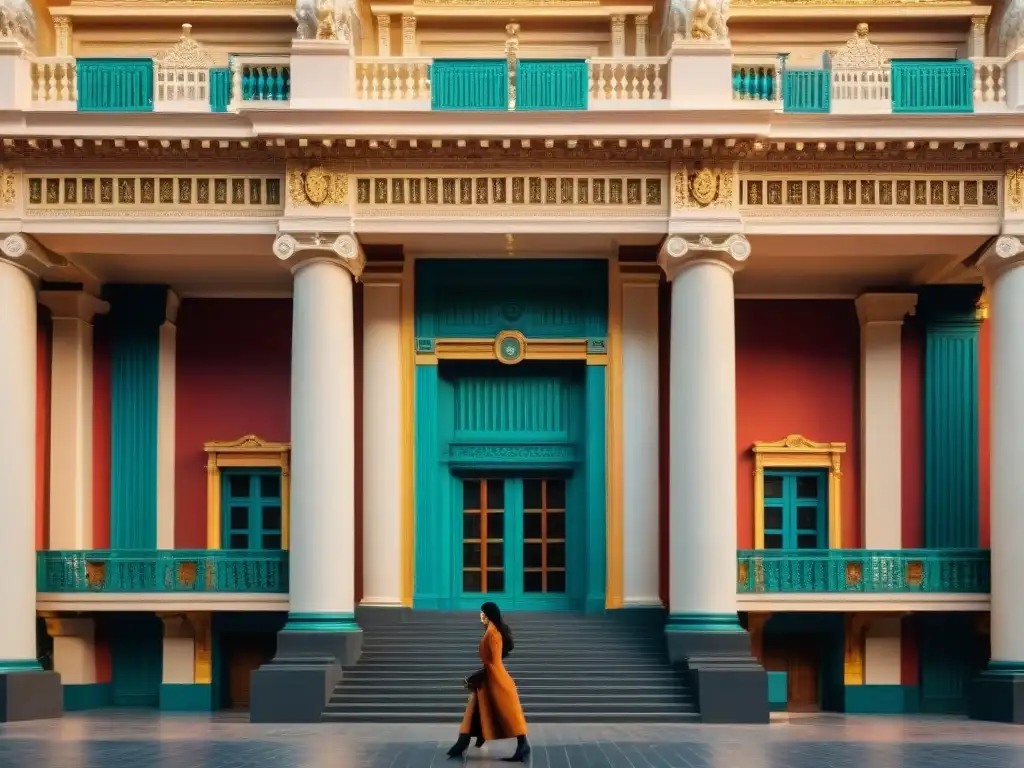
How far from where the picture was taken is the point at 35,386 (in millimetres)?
22703

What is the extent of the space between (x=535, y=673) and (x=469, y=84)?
327 inches

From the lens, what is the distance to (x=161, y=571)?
22844 millimetres

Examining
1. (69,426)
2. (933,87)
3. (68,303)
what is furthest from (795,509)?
(68,303)

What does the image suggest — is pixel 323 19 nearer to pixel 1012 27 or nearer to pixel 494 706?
pixel 1012 27

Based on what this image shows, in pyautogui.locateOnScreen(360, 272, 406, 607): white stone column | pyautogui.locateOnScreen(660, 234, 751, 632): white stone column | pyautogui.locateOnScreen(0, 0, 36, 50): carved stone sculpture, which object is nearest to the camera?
pyautogui.locateOnScreen(660, 234, 751, 632): white stone column

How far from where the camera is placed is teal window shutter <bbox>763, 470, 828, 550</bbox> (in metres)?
25.0

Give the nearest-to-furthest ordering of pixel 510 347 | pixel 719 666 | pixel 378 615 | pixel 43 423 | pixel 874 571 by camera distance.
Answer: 1. pixel 719 666
2. pixel 874 571
3. pixel 378 615
4. pixel 510 347
5. pixel 43 423

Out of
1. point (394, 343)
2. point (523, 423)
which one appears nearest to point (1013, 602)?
point (523, 423)

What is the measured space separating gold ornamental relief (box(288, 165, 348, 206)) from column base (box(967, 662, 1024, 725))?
1126 cm

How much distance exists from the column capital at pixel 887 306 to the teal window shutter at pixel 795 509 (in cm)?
267

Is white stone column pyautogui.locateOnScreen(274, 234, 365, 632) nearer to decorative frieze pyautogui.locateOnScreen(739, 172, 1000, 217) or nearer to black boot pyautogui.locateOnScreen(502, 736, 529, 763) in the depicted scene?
black boot pyautogui.locateOnScreen(502, 736, 529, 763)

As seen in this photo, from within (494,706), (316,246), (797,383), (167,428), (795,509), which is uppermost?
(316,246)

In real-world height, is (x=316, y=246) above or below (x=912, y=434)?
above

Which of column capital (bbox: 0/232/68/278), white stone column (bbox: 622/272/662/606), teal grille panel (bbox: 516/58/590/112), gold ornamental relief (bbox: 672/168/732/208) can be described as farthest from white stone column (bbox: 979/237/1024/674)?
column capital (bbox: 0/232/68/278)
